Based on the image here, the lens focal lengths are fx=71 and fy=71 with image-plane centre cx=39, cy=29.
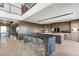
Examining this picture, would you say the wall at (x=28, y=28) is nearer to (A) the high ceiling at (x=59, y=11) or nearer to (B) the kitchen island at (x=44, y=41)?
(B) the kitchen island at (x=44, y=41)

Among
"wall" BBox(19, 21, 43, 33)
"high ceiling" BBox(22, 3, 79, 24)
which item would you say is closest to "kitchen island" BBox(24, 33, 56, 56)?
"wall" BBox(19, 21, 43, 33)

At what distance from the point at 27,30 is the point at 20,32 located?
233mm

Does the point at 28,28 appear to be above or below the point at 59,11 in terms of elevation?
below

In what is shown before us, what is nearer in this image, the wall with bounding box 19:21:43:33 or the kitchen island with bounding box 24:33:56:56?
the kitchen island with bounding box 24:33:56:56

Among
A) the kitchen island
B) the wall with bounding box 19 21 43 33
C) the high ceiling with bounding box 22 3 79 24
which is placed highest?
the high ceiling with bounding box 22 3 79 24

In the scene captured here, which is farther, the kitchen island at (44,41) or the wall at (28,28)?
the wall at (28,28)

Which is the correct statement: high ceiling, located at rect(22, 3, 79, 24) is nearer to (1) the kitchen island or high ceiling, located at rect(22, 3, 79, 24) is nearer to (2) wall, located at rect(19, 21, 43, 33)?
(2) wall, located at rect(19, 21, 43, 33)

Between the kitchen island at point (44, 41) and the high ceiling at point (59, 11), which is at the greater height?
the high ceiling at point (59, 11)

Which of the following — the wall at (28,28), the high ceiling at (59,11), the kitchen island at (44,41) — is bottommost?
the kitchen island at (44,41)

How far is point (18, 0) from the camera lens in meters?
1.79

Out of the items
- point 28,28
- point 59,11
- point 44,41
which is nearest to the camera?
point 44,41

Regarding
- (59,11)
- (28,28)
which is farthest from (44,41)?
(59,11)

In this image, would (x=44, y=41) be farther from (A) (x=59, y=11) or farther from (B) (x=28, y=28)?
(A) (x=59, y=11)

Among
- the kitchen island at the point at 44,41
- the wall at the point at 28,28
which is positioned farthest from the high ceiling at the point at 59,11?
the kitchen island at the point at 44,41
